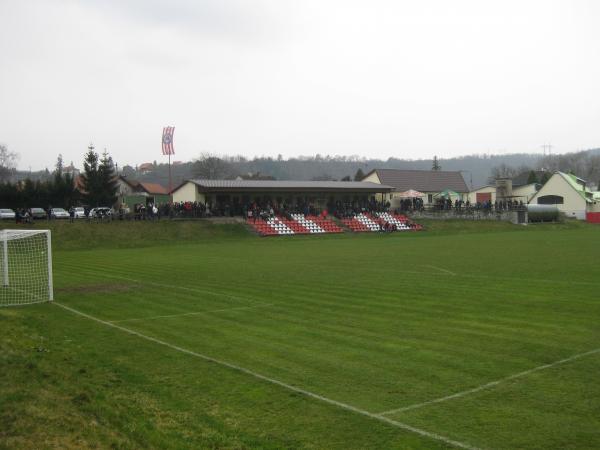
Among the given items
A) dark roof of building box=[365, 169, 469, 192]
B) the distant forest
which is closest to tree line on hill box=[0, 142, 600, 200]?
the distant forest

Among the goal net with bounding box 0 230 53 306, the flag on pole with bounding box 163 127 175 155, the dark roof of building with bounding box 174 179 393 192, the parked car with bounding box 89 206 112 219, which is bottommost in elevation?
the goal net with bounding box 0 230 53 306

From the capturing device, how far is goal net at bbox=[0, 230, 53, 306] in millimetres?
17141

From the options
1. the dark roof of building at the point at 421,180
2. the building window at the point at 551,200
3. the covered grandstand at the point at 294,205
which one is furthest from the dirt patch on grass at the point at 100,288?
the building window at the point at 551,200

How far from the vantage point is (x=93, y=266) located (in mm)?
27656

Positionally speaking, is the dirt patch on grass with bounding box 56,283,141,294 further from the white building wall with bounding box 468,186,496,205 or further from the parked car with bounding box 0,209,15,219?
the white building wall with bounding box 468,186,496,205

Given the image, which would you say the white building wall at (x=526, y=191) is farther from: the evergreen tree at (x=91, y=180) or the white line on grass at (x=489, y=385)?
the white line on grass at (x=489, y=385)

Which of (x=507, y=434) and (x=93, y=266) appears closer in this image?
(x=507, y=434)

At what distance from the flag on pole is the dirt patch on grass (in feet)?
A: 119

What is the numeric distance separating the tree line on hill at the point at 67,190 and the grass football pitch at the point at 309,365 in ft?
163

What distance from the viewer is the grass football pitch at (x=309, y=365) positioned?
21.4 feet

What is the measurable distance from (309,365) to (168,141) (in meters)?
48.8

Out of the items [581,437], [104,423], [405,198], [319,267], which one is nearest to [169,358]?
[104,423]

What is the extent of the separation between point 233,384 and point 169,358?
2.06 metres

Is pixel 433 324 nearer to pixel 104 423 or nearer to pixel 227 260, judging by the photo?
pixel 104 423
